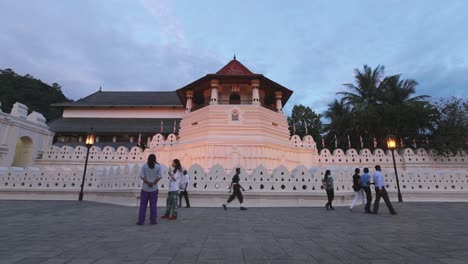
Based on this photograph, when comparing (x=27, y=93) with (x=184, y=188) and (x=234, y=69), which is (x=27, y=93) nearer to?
(x=234, y=69)

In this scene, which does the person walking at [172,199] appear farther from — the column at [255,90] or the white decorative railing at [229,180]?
the column at [255,90]

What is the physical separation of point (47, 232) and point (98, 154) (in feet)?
51.5

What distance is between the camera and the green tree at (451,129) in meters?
15.5

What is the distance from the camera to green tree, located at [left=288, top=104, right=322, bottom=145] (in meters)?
33.9

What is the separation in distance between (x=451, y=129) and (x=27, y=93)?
62067 mm

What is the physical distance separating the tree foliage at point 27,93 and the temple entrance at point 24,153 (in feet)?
105

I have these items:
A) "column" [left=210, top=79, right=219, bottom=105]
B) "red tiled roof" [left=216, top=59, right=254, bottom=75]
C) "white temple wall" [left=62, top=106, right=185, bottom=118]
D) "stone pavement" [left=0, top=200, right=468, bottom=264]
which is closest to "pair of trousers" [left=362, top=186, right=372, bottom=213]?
"stone pavement" [left=0, top=200, right=468, bottom=264]

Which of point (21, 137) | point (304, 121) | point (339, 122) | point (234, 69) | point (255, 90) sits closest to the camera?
point (21, 137)

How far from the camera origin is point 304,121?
111 ft

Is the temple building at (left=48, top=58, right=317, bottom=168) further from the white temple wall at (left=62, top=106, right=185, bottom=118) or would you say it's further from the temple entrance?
the temple entrance

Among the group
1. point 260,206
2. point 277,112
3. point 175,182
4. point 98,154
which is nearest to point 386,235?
point 175,182

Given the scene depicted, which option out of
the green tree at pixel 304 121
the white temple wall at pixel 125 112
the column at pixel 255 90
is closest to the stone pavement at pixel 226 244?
the column at pixel 255 90

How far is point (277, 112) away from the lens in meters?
20.1

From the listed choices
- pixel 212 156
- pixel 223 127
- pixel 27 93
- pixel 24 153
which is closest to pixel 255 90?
pixel 223 127
